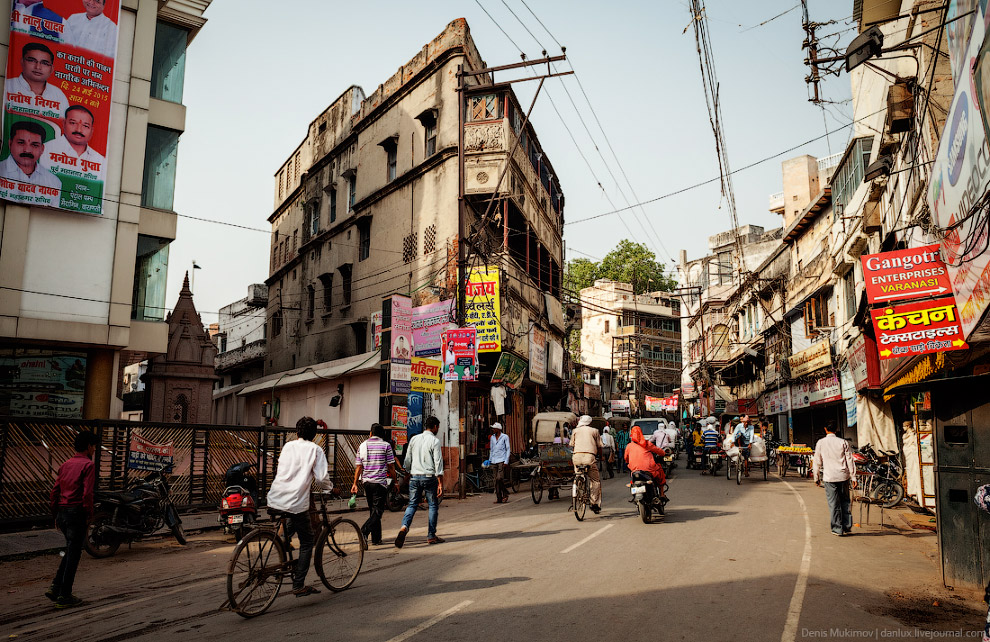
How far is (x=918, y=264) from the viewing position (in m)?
10.5

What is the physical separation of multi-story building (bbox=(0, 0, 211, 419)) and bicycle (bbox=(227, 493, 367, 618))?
15.0 m

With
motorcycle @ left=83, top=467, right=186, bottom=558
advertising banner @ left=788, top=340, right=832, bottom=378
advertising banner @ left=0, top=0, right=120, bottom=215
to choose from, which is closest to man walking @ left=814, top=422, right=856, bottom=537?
motorcycle @ left=83, top=467, right=186, bottom=558

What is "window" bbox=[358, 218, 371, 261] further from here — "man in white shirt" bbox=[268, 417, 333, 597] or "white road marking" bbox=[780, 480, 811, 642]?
"man in white shirt" bbox=[268, 417, 333, 597]

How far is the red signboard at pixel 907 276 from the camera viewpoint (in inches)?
402

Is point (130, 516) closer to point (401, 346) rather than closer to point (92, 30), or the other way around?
point (401, 346)

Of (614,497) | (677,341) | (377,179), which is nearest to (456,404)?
(614,497)

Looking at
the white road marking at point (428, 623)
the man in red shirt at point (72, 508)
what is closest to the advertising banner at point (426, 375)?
the man in red shirt at point (72, 508)

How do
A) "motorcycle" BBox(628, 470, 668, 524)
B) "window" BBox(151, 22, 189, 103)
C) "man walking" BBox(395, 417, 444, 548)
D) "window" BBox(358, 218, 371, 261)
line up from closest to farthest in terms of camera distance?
1. "man walking" BBox(395, 417, 444, 548)
2. "motorcycle" BBox(628, 470, 668, 524)
3. "window" BBox(151, 22, 189, 103)
4. "window" BBox(358, 218, 371, 261)

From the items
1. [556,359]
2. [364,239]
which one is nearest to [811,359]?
[556,359]

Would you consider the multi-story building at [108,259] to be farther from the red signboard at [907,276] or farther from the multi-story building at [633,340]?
the multi-story building at [633,340]

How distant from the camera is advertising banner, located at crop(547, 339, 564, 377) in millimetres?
34500

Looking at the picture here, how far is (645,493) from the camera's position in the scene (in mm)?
12180

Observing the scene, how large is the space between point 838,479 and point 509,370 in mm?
15414

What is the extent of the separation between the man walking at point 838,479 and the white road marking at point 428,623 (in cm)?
736
